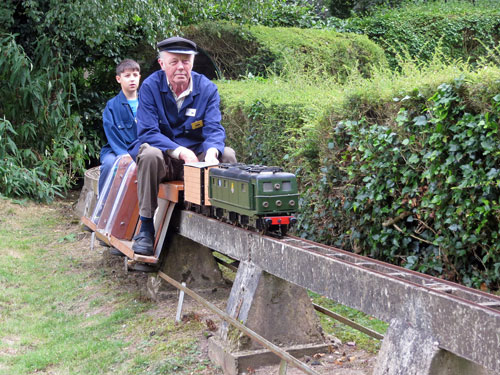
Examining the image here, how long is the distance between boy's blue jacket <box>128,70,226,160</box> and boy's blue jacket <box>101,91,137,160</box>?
1328 millimetres

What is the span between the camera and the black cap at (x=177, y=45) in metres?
5.71

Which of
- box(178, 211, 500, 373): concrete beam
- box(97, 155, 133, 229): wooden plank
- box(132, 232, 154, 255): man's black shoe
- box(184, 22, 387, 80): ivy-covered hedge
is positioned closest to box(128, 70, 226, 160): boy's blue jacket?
box(97, 155, 133, 229): wooden plank

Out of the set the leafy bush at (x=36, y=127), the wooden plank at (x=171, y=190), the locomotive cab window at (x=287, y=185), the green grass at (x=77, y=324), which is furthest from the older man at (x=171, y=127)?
the leafy bush at (x=36, y=127)

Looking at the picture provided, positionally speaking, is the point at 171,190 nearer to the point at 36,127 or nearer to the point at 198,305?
the point at 198,305

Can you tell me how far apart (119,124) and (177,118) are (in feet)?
5.44

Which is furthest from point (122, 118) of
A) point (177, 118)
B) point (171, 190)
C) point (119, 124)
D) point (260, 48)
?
point (260, 48)

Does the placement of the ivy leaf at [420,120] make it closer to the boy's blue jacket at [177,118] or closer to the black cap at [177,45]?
the boy's blue jacket at [177,118]

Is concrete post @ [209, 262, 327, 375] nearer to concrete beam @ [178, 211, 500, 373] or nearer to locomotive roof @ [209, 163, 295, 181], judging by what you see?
concrete beam @ [178, 211, 500, 373]

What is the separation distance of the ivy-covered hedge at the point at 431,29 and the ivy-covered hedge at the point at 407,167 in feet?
38.3

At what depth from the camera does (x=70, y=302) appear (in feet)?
21.7

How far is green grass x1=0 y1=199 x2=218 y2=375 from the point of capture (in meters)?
4.90

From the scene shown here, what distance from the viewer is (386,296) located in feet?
10.9

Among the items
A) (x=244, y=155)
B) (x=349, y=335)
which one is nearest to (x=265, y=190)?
(x=349, y=335)

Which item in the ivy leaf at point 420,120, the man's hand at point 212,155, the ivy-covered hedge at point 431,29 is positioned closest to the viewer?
the ivy leaf at point 420,120
